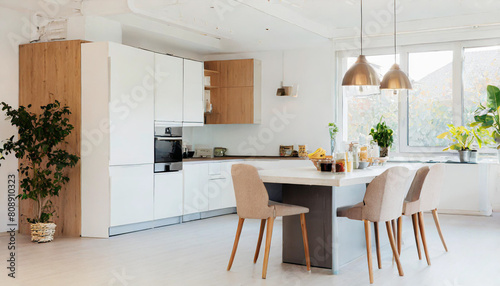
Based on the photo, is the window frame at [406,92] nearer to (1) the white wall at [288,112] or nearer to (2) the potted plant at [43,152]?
(1) the white wall at [288,112]

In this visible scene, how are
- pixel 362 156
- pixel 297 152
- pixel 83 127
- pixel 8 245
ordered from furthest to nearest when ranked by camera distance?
pixel 297 152, pixel 83 127, pixel 8 245, pixel 362 156

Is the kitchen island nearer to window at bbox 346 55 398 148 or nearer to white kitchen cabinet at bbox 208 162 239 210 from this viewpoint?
white kitchen cabinet at bbox 208 162 239 210

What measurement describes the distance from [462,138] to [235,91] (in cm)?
354

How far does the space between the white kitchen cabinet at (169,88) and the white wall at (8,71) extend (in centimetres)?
169

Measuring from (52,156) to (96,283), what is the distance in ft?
8.50

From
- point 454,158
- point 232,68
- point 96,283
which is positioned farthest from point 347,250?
point 232,68

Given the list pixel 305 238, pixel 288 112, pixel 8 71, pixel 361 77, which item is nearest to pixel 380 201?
pixel 305 238

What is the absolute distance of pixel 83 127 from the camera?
20.5ft

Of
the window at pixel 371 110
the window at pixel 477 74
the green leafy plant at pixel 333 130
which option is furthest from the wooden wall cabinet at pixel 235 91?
the window at pixel 477 74

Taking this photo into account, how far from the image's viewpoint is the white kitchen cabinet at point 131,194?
20.5ft

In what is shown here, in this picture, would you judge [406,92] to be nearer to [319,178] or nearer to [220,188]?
[220,188]

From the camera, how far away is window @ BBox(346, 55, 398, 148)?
328 inches

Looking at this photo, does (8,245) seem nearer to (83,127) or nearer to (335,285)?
(83,127)

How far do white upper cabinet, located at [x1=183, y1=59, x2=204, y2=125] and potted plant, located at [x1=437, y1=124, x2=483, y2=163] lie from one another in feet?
11.7
